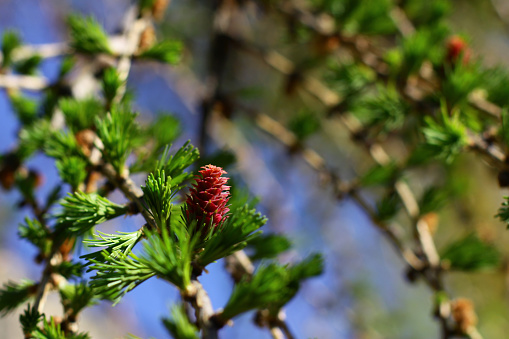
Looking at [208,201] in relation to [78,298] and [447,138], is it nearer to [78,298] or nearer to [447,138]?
[78,298]

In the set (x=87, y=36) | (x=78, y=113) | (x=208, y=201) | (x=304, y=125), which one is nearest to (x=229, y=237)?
(x=208, y=201)

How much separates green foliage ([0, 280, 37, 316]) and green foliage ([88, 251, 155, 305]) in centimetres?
27

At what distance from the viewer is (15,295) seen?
2.18 feet

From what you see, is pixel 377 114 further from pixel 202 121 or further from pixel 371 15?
pixel 202 121

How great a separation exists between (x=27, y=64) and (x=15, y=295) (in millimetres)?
627

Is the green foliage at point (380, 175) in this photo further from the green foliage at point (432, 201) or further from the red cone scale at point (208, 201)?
the red cone scale at point (208, 201)

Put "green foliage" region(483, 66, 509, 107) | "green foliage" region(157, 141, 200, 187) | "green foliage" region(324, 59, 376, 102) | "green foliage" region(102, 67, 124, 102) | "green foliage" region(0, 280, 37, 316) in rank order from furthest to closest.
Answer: "green foliage" region(324, 59, 376, 102) → "green foliage" region(483, 66, 509, 107) → "green foliage" region(102, 67, 124, 102) → "green foliage" region(0, 280, 37, 316) → "green foliage" region(157, 141, 200, 187)

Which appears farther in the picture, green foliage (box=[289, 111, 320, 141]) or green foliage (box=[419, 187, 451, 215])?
green foliage (box=[289, 111, 320, 141])

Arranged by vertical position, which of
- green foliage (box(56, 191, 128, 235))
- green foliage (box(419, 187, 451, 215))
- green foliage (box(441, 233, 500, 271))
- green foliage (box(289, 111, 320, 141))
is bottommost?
green foliage (box(441, 233, 500, 271))

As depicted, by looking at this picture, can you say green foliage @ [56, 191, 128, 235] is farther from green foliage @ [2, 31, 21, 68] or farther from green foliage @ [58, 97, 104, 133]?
green foliage @ [2, 31, 21, 68]

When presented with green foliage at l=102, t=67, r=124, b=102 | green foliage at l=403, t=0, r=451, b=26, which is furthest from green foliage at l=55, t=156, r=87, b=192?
green foliage at l=403, t=0, r=451, b=26

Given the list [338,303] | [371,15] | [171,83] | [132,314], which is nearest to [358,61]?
[371,15]

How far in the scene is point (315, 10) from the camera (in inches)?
56.8

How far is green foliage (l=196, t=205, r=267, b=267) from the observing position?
0.49 metres
